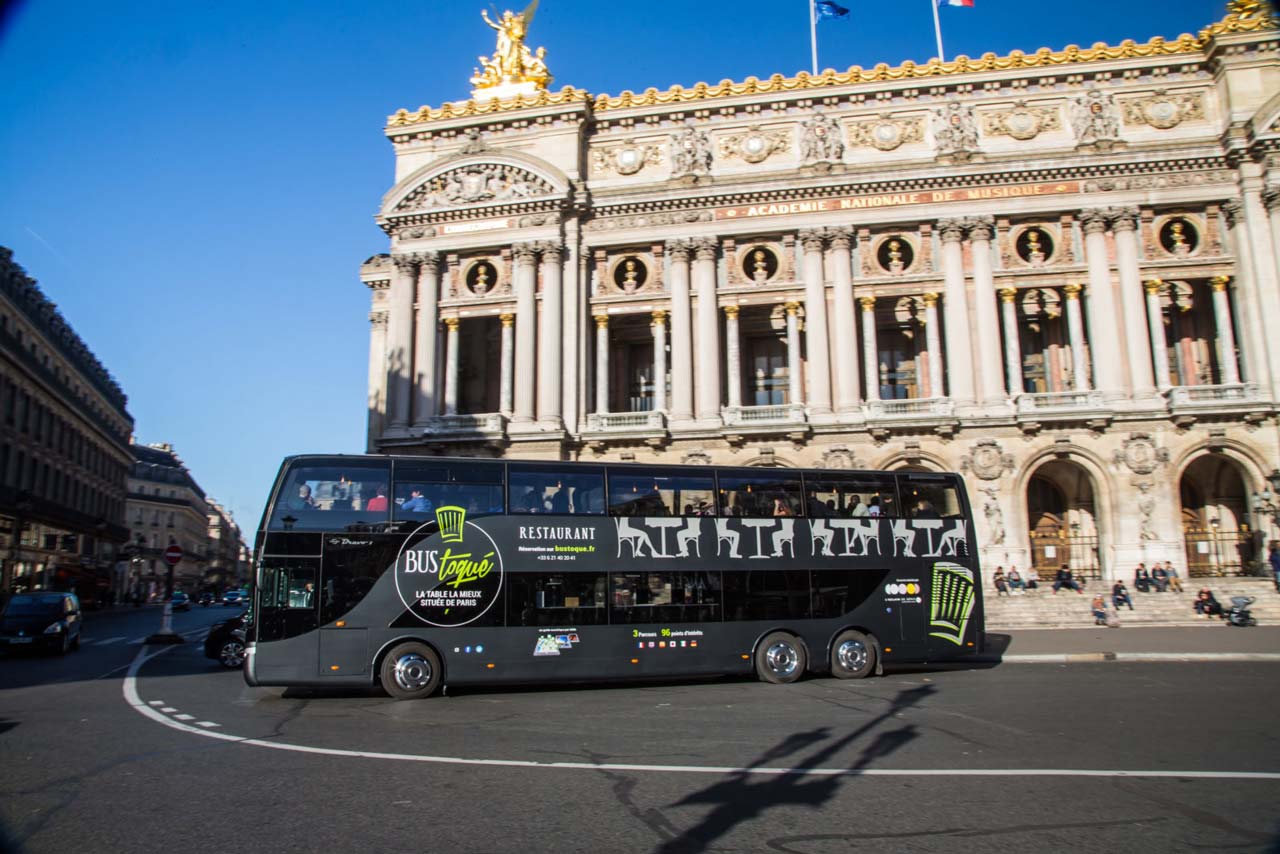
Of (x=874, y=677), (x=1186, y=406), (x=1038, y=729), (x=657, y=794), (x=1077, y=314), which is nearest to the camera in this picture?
(x=657, y=794)

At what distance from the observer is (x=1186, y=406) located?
32.2m

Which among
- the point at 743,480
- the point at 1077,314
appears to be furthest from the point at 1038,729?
the point at 1077,314

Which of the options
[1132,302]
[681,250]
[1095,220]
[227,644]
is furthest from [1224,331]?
[227,644]

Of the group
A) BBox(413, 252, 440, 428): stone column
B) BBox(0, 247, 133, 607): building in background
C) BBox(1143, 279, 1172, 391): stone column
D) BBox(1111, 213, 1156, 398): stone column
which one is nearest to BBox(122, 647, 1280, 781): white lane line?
BBox(1111, 213, 1156, 398): stone column

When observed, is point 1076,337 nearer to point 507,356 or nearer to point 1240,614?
point 1240,614

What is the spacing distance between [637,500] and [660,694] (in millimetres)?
3455

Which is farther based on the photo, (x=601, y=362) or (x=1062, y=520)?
(x=601, y=362)

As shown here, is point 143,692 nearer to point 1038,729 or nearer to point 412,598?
point 412,598

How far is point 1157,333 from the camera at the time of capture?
34.4m

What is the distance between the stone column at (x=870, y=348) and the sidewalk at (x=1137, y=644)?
11279 millimetres

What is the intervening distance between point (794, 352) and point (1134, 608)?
595 inches

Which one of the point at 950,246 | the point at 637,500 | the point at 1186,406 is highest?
the point at 950,246

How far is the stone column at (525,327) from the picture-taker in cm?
A: 3709

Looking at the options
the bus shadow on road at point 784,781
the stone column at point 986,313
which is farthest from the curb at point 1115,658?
the stone column at point 986,313
